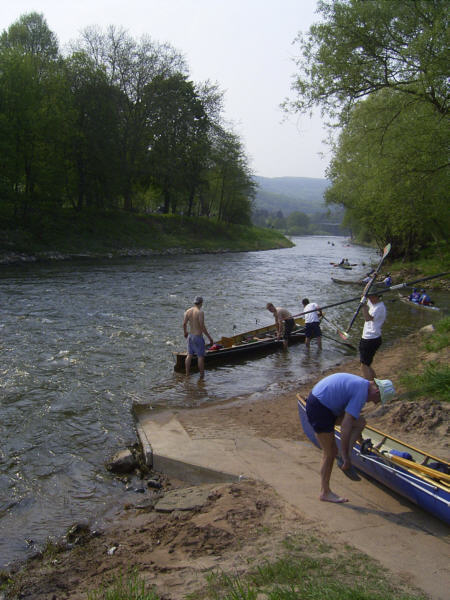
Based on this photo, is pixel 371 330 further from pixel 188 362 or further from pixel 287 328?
pixel 287 328

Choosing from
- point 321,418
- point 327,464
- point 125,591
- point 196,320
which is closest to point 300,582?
point 125,591

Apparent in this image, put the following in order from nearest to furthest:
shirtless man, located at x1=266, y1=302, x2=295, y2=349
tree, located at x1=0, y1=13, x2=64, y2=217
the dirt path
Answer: the dirt path < shirtless man, located at x1=266, y1=302, x2=295, y2=349 < tree, located at x1=0, y1=13, x2=64, y2=217

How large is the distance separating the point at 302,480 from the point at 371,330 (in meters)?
5.16

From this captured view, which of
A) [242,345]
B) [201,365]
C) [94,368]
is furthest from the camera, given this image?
[242,345]

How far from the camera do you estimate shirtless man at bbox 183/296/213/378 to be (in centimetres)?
1293

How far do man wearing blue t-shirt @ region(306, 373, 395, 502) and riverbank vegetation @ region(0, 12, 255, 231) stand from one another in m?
35.5

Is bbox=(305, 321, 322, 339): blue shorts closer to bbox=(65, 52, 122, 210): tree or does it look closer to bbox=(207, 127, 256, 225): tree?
bbox=(65, 52, 122, 210): tree

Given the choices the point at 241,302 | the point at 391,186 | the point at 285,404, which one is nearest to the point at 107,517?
the point at 285,404

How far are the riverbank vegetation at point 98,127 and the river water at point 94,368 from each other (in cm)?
1142

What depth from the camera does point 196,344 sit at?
13078mm

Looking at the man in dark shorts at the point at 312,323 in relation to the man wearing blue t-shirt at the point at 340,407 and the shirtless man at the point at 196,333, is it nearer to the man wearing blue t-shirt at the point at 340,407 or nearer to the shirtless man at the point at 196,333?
the shirtless man at the point at 196,333

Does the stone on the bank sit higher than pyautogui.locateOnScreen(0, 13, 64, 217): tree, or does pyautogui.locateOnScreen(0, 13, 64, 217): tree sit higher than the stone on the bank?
pyautogui.locateOnScreen(0, 13, 64, 217): tree

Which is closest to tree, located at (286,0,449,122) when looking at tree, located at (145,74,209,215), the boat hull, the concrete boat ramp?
the boat hull

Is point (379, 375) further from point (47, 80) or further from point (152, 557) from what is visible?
point (47, 80)
